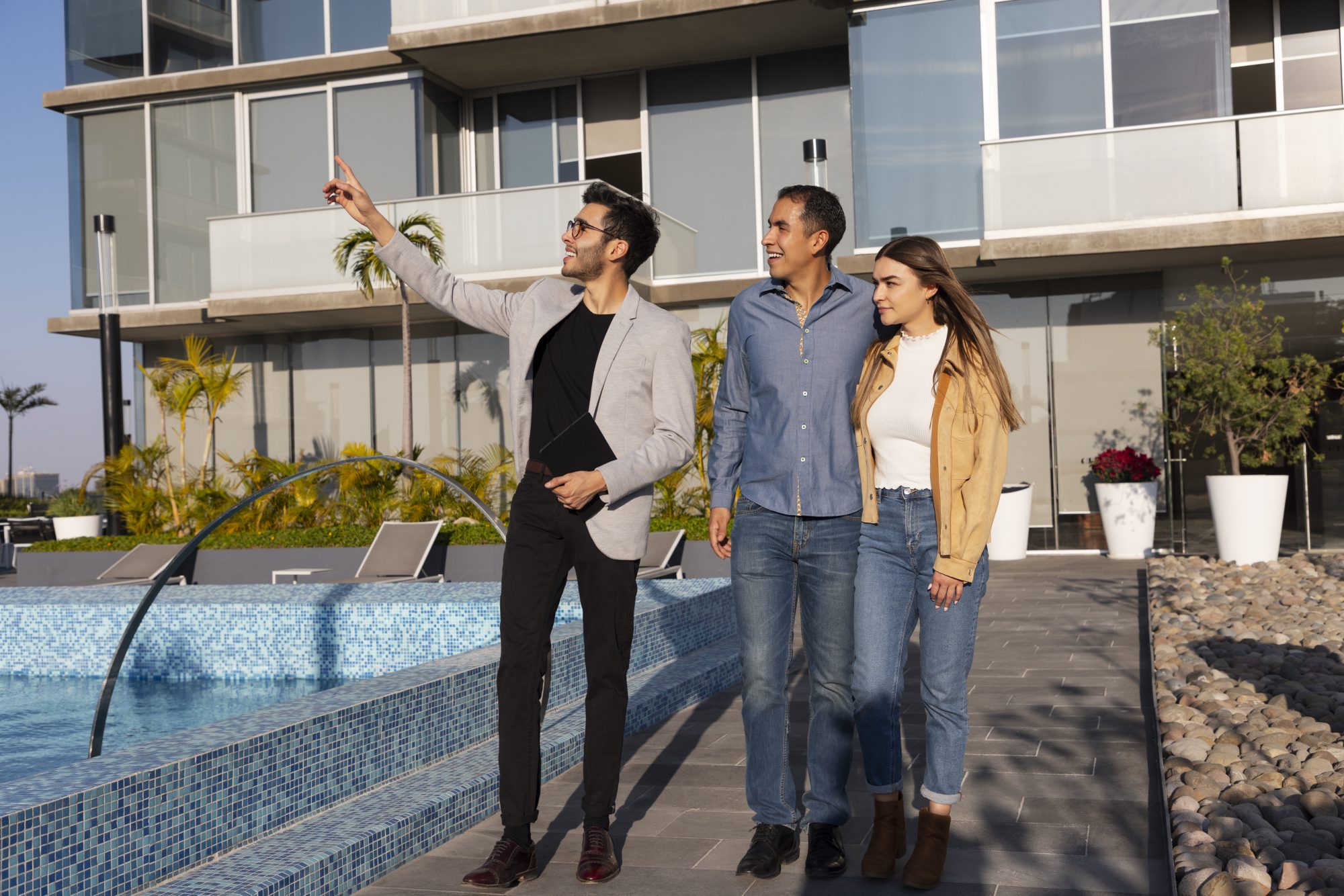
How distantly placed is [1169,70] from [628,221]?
1249 cm

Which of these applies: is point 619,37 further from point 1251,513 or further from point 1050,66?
point 1251,513

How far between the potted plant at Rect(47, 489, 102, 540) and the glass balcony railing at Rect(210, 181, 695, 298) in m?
3.73

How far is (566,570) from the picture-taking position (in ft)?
12.1

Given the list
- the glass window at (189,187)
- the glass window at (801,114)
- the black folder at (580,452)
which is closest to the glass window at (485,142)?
the glass window at (189,187)

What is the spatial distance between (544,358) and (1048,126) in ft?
40.0

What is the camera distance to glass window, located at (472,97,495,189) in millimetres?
A: 17797

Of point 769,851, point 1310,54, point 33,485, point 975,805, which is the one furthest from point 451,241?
point 33,485

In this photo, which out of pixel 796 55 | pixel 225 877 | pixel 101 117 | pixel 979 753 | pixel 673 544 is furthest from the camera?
pixel 101 117

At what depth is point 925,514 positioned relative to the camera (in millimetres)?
3436

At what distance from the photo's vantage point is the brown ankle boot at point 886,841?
11.5 feet

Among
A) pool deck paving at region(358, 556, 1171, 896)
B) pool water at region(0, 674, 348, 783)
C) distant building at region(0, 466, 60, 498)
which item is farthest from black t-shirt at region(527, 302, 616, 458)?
distant building at region(0, 466, 60, 498)

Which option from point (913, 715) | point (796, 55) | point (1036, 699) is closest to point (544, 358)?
point (913, 715)

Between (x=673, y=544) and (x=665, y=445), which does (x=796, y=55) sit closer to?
(x=673, y=544)

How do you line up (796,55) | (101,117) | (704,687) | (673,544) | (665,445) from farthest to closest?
(101,117) → (796,55) → (673,544) → (704,687) → (665,445)
